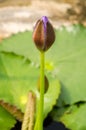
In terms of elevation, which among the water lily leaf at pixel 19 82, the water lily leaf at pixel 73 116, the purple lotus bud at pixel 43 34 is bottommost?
the water lily leaf at pixel 73 116

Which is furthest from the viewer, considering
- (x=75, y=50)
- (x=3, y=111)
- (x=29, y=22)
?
(x=29, y=22)

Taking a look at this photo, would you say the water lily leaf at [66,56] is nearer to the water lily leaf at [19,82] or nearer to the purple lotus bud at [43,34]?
the water lily leaf at [19,82]

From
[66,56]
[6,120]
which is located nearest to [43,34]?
[6,120]

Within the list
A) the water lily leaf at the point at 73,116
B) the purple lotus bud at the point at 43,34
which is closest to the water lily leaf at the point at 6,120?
the water lily leaf at the point at 73,116

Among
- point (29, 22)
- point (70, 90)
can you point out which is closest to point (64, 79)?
point (70, 90)

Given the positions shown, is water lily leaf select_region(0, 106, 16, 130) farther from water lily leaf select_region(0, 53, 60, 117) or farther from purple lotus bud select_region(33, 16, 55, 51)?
purple lotus bud select_region(33, 16, 55, 51)

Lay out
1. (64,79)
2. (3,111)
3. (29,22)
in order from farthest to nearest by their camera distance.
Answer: (29,22), (64,79), (3,111)

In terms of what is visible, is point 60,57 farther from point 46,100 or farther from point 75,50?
point 46,100

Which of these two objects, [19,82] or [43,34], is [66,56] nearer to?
[19,82]
